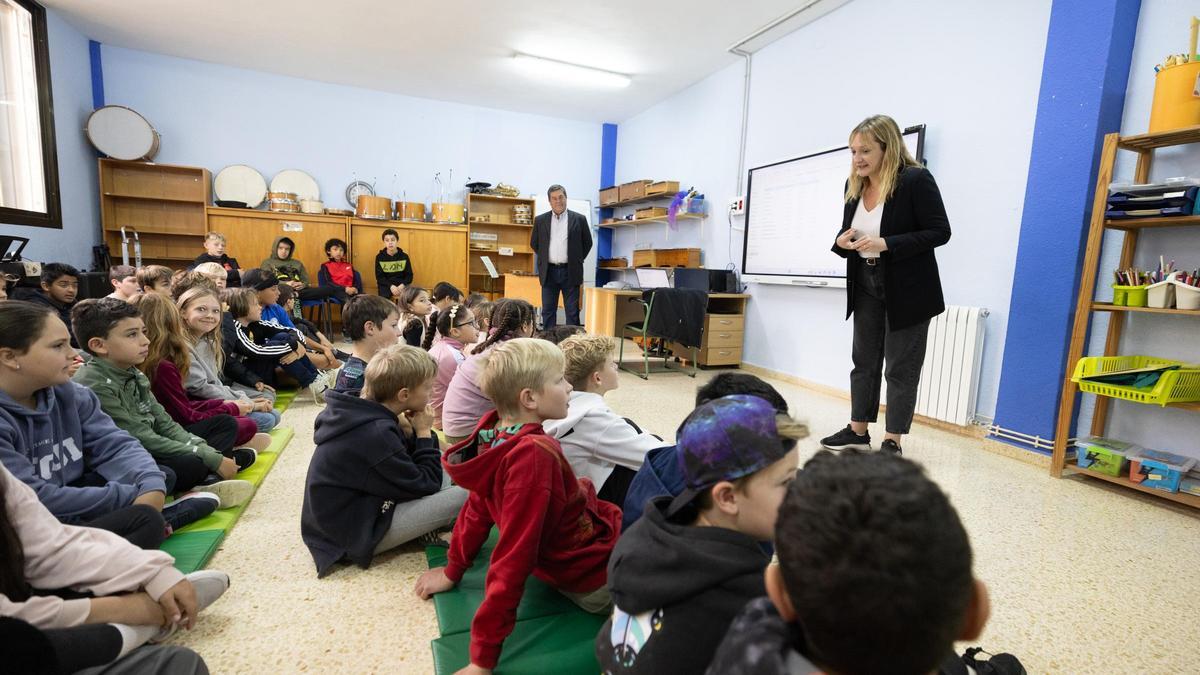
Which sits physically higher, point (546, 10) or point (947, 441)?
point (546, 10)

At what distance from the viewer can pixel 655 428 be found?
3.08 m

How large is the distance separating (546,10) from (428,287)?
12.0 ft

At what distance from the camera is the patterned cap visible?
78 centimetres

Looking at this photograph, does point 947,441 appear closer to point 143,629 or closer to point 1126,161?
point 1126,161

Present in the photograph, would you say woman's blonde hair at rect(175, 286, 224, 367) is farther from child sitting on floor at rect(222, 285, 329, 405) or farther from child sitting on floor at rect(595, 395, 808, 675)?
child sitting on floor at rect(595, 395, 808, 675)

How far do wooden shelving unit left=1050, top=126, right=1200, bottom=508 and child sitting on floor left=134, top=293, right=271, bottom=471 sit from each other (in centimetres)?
344

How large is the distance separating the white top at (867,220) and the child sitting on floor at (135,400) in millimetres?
2678

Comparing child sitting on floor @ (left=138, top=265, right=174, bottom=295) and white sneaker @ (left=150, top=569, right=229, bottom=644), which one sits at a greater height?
child sitting on floor @ (left=138, top=265, right=174, bottom=295)

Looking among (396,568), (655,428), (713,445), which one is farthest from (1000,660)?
(655,428)

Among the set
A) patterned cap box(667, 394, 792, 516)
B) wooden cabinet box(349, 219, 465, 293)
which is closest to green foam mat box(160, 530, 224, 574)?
patterned cap box(667, 394, 792, 516)

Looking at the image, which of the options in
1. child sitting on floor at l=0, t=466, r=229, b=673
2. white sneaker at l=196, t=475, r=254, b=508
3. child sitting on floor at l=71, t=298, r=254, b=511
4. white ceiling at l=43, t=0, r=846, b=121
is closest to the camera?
child sitting on floor at l=0, t=466, r=229, b=673

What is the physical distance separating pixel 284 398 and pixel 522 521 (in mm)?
2958

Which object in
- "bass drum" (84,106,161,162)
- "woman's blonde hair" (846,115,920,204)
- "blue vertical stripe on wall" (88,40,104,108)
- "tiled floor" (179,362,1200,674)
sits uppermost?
"blue vertical stripe on wall" (88,40,104,108)

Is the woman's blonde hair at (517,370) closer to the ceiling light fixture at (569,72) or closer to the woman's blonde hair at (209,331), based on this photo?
the woman's blonde hair at (209,331)
